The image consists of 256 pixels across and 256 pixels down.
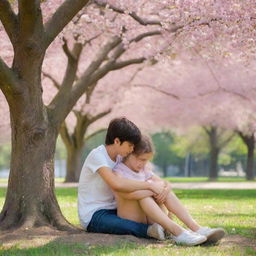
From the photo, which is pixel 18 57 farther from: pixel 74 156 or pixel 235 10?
pixel 74 156

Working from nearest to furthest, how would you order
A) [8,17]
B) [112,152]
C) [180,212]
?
[180,212] → [112,152] → [8,17]

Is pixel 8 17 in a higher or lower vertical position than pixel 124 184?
higher

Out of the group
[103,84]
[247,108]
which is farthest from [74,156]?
[247,108]

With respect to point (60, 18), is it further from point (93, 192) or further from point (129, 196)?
point (129, 196)

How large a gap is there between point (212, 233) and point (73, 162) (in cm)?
2461

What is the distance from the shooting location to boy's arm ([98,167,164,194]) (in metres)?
6.54

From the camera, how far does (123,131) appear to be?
22.6 feet

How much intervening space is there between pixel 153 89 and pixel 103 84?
7.94 ft

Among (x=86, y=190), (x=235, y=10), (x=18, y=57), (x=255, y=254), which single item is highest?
(x=235, y=10)

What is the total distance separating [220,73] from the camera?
29781 mm

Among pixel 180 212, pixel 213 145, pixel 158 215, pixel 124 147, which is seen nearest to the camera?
pixel 158 215

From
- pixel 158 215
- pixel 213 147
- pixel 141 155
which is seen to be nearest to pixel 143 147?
pixel 141 155

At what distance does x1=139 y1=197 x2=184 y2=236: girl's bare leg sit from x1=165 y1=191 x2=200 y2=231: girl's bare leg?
0.48 feet

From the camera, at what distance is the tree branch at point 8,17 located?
740 centimetres
